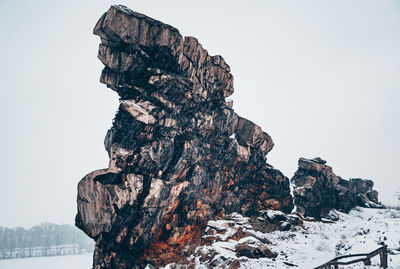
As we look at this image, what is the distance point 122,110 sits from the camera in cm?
2598

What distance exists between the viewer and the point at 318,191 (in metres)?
52.8

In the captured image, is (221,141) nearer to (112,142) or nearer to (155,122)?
(155,122)

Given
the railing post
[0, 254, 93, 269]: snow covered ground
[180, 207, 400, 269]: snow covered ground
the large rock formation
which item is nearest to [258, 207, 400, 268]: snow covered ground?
[180, 207, 400, 269]: snow covered ground

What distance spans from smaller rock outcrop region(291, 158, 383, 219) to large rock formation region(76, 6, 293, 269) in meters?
22.5

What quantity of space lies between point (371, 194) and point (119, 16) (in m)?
89.3

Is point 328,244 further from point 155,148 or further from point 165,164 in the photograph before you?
point 155,148

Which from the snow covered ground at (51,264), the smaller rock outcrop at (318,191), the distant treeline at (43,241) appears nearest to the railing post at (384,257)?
the smaller rock outcrop at (318,191)

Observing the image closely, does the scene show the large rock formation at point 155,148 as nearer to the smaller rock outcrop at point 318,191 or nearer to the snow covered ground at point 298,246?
the snow covered ground at point 298,246

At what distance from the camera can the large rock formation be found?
22031mm

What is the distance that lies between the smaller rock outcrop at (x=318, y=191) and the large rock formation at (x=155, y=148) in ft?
73.9

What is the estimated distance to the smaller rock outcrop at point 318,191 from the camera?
50219 mm

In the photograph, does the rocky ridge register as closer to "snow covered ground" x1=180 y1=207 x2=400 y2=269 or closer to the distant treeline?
"snow covered ground" x1=180 y1=207 x2=400 y2=269

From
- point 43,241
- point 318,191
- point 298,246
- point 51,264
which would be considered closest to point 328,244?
point 298,246

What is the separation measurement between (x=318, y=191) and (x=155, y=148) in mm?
44732
